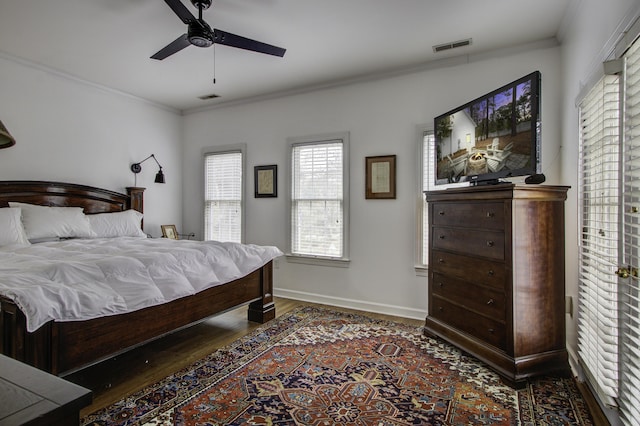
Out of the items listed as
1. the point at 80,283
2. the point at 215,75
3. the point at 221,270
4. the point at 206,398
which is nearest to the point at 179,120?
the point at 215,75

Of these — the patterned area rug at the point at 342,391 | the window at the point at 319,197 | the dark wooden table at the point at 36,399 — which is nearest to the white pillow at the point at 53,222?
the patterned area rug at the point at 342,391

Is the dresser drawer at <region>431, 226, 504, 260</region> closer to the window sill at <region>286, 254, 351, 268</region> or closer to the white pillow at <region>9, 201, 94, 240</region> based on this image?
the window sill at <region>286, 254, 351, 268</region>

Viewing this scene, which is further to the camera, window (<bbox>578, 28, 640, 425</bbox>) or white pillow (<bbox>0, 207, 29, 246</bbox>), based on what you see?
white pillow (<bbox>0, 207, 29, 246</bbox>)

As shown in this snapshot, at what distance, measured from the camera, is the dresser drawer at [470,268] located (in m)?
2.48

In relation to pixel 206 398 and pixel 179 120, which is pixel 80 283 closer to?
pixel 206 398

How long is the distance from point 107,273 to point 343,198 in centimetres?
262

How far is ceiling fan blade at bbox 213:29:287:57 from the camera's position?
8.53 ft

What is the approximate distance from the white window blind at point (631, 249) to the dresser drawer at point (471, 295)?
2.51 ft

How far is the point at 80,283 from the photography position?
84.4 inches

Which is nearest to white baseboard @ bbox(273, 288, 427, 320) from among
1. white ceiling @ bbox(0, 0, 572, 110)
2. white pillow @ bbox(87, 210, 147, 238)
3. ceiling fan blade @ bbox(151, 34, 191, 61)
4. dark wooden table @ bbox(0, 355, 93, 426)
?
white pillow @ bbox(87, 210, 147, 238)

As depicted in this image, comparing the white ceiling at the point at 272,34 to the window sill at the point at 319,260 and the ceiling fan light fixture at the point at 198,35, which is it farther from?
the window sill at the point at 319,260

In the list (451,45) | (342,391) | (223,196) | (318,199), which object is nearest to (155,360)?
(342,391)

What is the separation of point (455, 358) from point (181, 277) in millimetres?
2176

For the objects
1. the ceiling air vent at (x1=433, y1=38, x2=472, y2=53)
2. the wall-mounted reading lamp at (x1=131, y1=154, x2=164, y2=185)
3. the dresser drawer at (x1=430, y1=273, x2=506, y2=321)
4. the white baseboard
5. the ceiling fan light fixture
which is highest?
the ceiling air vent at (x1=433, y1=38, x2=472, y2=53)
